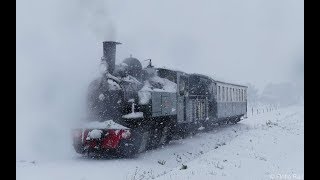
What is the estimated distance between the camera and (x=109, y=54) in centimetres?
1081

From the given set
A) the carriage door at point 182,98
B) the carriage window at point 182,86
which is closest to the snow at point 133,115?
the carriage door at point 182,98

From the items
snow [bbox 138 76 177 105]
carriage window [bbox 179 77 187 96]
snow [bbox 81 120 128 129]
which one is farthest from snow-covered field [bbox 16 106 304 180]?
carriage window [bbox 179 77 187 96]

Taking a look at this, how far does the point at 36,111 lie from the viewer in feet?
51.1

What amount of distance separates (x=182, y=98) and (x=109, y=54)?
3958 mm

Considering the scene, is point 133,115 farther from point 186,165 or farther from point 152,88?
point 186,165

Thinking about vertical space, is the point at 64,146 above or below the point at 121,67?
below

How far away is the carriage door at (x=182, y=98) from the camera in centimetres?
1340

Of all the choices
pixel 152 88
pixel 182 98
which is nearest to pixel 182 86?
pixel 182 98

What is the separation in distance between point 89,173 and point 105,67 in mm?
3618

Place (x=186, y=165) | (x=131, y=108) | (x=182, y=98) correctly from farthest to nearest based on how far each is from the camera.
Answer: (x=182, y=98) → (x=131, y=108) → (x=186, y=165)

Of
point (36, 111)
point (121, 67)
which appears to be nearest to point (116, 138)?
point (121, 67)

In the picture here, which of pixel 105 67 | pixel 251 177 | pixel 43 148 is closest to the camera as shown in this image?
pixel 251 177

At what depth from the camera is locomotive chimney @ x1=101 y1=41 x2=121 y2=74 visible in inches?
425
